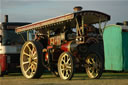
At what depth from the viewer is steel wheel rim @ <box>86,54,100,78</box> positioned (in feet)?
40.4

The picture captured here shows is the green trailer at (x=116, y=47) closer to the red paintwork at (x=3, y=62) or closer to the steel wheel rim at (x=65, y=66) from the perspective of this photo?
the steel wheel rim at (x=65, y=66)

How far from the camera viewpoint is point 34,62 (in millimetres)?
13234

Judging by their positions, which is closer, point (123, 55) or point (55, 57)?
point (55, 57)

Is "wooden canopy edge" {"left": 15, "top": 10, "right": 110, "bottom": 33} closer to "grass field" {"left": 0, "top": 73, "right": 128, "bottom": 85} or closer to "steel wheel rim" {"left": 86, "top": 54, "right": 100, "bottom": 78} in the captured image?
"steel wheel rim" {"left": 86, "top": 54, "right": 100, "bottom": 78}

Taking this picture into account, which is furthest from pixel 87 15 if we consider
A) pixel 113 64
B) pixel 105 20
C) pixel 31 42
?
pixel 113 64

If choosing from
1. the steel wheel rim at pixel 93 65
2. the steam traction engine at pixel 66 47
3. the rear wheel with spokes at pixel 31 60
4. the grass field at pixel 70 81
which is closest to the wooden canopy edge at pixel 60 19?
the steam traction engine at pixel 66 47

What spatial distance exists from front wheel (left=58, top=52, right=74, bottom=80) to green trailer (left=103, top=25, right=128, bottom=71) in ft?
10.9

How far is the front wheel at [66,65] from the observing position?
11.2m

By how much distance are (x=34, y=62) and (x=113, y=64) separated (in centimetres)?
425

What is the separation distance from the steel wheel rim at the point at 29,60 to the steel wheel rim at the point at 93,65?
2.33 m

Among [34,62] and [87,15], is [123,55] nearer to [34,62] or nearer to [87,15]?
[87,15]

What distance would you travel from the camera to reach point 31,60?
13.5m

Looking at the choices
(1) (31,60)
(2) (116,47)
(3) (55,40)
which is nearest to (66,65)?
(3) (55,40)

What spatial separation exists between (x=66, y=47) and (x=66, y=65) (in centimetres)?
108
